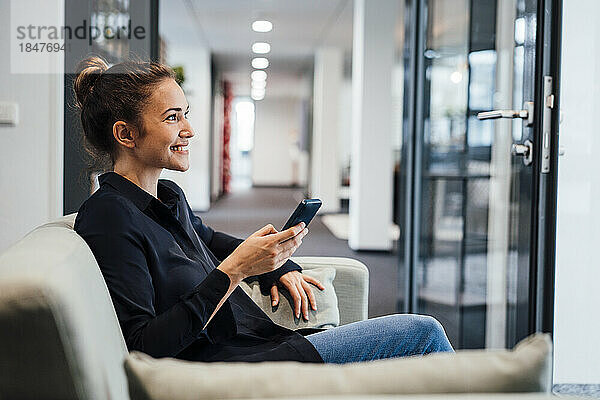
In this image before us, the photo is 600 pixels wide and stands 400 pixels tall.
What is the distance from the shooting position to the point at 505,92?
8.11 ft

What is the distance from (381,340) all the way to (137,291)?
48cm

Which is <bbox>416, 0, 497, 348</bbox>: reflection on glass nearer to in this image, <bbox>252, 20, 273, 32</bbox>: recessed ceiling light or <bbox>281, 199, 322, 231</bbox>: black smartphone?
<bbox>252, 20, 273, 32</bbox>: recessed ceiling light

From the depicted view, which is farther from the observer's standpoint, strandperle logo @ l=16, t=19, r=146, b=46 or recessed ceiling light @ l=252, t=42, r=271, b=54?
recessed ceiling light @ l=252, t=42, r=271, b=54

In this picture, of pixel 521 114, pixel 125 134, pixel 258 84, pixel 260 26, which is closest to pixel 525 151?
pixel 521 114

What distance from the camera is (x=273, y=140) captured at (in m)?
2.86

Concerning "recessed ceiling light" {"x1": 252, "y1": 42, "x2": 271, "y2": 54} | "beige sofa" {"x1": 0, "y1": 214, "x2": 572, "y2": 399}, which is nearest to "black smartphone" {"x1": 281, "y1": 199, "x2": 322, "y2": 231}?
"beige sofa" {"x1": 0, "y1": 214, "x2": 572, "y2": 399}

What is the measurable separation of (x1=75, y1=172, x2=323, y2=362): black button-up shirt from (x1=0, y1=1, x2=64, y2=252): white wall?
107cm

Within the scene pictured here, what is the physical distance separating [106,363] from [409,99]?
2338 millimetres

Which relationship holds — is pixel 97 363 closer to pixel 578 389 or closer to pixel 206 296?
pixel 206 296

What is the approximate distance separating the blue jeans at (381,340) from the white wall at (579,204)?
120 centimetres

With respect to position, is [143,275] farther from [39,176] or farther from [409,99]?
[409,99]

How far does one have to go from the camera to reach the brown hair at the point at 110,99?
1.51 meters

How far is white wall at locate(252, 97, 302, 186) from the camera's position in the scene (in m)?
2.67

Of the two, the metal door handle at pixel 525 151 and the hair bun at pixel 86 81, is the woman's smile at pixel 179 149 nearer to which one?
the hair bun at pixel 86 81
